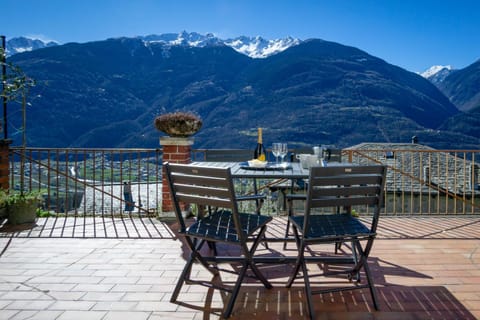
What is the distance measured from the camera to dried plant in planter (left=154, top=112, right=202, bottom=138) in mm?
4172

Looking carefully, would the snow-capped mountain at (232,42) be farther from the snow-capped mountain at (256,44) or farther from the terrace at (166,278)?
the terrace at (166,278)

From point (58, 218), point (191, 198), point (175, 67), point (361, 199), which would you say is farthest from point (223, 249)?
point (175, 67)

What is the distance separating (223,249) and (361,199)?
1.40m

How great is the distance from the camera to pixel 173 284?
2.36 metres

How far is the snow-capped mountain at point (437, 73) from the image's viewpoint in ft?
456

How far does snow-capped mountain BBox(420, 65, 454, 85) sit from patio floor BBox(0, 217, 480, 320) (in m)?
148

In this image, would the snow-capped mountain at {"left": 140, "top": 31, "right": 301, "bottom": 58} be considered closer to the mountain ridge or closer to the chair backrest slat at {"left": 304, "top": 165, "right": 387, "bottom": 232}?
the mountain ridge

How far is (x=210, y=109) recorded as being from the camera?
232 ft

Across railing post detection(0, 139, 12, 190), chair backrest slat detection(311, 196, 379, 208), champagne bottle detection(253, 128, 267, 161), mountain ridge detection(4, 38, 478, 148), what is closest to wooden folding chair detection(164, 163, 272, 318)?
chair backrest slat detection(311, 196, 379, 208)

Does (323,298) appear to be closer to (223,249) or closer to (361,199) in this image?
(361,199)

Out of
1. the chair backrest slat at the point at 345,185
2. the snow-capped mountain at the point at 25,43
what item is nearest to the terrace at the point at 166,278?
the chair backrest slat at the point at 345,185

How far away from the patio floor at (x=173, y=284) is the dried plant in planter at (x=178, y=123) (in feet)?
→ 4.20

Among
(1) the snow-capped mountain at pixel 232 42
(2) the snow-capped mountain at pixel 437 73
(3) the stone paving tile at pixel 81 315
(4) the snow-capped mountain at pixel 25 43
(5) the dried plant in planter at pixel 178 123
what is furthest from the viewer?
(1) the snow-capped mountain at pixel 232 42

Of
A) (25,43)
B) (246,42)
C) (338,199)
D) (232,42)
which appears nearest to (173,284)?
(338,199)
